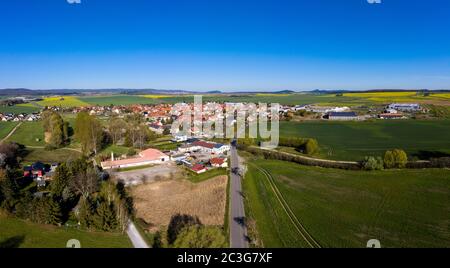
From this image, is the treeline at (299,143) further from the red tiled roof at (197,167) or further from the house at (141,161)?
the house at (141,161)

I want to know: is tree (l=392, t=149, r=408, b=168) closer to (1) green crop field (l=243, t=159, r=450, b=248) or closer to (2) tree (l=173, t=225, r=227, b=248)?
(1) green crop field (l=243, t=159, r=450, b=248)

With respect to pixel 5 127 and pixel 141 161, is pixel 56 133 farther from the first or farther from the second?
pixel 5 127

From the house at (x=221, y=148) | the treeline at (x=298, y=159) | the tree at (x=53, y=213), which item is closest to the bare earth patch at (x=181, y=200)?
the tree at (x=53, y=213)

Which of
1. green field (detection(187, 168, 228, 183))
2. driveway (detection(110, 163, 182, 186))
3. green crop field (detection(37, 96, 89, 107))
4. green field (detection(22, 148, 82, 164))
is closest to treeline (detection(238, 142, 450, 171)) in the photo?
green field (detection(187, 168, 228, 183))

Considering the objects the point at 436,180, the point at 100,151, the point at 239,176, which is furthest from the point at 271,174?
the point at 100,151

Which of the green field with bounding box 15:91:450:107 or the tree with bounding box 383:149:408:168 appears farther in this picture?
the green field with bounding box 15:91:450:107
